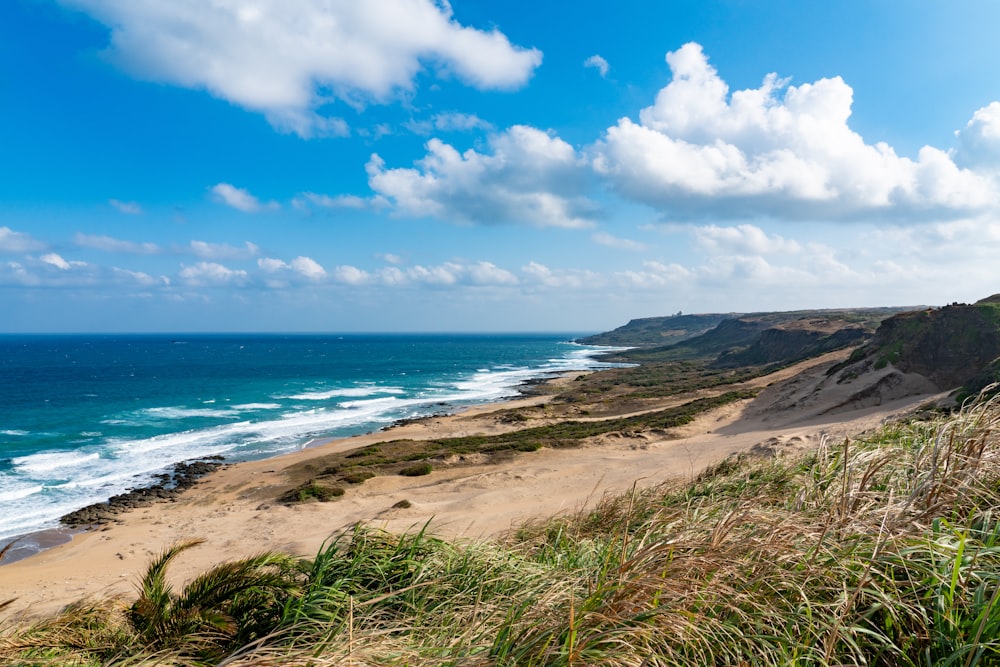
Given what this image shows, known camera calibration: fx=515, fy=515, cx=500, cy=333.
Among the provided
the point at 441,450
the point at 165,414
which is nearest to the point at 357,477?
the point at 441,450

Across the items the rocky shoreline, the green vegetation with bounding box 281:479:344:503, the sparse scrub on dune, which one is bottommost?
the rocky shoreline

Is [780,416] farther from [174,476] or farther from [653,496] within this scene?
[174,476]

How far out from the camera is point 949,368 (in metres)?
27.9

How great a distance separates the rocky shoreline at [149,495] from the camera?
20.9 m

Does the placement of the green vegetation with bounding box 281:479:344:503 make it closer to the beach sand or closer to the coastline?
the beach sand

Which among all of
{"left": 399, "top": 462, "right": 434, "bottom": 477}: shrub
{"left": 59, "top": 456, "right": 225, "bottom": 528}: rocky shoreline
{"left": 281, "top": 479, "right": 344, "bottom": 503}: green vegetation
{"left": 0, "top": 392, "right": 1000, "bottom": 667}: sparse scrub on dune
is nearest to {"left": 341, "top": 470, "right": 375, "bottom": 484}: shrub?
{"left": 281, "top": 479, "right": 344, "bottom": 503}: green vegetation

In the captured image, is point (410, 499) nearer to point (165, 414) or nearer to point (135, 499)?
point (135, 499)

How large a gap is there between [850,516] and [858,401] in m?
29.9

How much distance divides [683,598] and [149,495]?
92.0ft

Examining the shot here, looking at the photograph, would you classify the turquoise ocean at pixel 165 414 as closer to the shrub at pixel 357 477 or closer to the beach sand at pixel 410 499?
the beach sand at pixel 410 499

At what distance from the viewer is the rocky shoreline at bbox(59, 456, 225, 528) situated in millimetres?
20922

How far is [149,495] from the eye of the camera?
24.1 m

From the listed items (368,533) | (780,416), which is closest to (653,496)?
(368,533)

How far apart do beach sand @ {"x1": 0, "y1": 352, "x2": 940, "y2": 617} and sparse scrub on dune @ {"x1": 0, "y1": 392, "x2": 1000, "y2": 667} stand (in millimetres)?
3913
